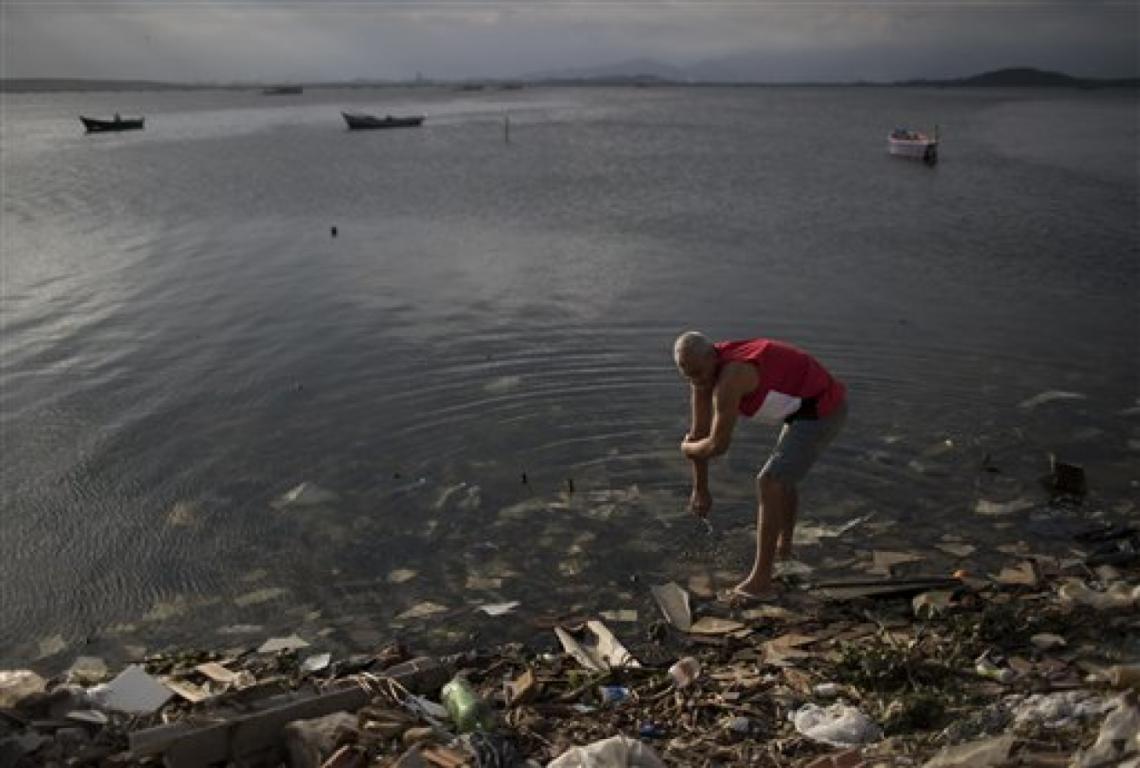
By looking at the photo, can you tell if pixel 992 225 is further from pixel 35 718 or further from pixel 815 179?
pixel 35 718

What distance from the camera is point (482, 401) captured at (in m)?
13.5

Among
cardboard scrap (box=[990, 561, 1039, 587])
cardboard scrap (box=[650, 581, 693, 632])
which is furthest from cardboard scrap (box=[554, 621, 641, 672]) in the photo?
cardboard scrap (box=[990, 561, 1039, 587])

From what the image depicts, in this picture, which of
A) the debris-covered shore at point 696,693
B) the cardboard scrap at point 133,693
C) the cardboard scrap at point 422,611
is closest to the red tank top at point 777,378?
the debris-covered shore at point 696,693

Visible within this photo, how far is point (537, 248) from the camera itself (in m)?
25.6

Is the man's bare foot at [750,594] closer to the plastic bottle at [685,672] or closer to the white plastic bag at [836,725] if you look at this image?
the plastic bottle at [685,672]

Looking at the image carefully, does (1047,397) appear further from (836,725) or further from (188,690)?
(188,690)

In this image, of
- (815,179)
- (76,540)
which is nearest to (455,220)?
(815,179)

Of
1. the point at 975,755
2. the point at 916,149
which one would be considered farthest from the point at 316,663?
the point at 916,149

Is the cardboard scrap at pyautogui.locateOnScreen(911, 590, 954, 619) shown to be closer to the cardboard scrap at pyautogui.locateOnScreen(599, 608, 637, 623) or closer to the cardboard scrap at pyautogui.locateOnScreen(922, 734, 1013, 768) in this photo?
the cardboard scrap at pyautogui.locateOnScreen(599, 608, 637, 623)

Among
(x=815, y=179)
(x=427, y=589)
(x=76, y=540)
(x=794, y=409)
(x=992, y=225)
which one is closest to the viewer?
(x=794, y=409)

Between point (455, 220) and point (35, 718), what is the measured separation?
2614 cm

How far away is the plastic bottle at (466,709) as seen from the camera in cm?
595

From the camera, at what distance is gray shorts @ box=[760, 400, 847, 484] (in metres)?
7.55

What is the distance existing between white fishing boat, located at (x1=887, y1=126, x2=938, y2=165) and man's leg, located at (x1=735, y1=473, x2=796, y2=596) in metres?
45.0
